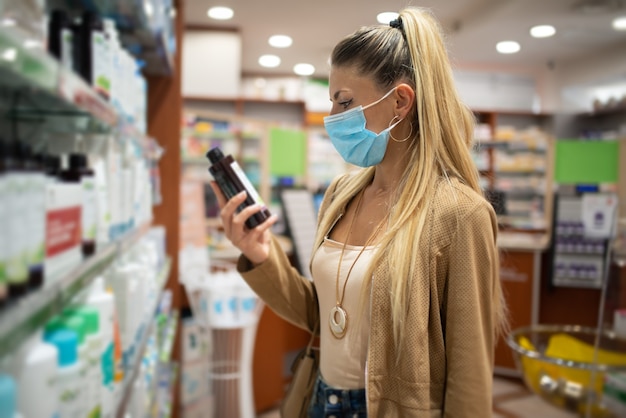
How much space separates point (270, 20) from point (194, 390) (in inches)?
194

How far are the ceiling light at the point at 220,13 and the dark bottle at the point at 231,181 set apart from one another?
18.1ft

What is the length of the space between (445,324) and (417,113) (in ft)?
1.74

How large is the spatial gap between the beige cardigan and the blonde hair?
0.04m

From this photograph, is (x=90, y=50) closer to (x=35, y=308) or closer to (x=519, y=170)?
(x=35, y=308)

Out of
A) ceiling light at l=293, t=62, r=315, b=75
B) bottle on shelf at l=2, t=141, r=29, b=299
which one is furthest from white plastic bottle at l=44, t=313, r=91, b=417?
ceiling light at l=293, t=62, r=315, b=75

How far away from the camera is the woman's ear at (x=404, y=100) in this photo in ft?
4.27

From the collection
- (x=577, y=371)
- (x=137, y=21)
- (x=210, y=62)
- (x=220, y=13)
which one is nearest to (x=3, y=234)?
(x=137, y=21)

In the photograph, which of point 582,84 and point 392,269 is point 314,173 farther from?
point 392,269

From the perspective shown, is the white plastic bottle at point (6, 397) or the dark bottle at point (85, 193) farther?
the dark bottle at point (85, 193)

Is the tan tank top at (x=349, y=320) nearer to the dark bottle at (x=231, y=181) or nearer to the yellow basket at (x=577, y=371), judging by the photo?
the dark bottle at (x=231, y=181)

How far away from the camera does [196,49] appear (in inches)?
287

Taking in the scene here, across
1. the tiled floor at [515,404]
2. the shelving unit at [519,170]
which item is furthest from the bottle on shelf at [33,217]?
the shelving unit at [519,170]

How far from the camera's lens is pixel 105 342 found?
3.42 ft

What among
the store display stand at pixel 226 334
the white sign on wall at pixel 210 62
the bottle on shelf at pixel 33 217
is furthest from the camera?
the white sign on wall at pixel 210 62
